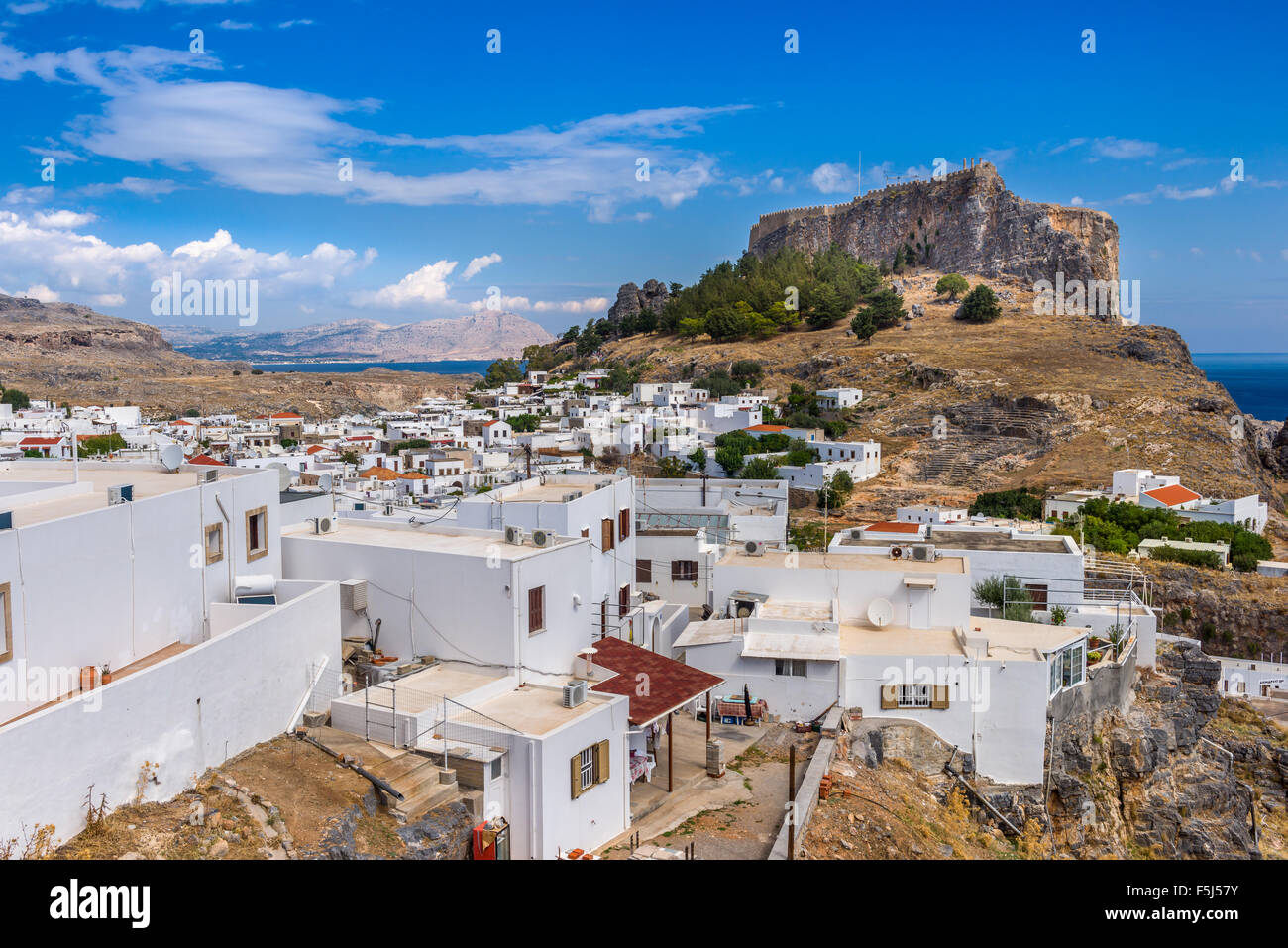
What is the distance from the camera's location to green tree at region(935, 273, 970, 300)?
7325 cm

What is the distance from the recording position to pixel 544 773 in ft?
27.6

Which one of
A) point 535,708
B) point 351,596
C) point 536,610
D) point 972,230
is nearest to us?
point 535,708

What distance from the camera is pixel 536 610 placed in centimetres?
1075

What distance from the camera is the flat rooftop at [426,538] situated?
443 inches

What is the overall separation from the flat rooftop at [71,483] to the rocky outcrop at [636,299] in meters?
77.4

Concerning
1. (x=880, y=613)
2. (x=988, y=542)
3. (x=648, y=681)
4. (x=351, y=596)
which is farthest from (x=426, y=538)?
(x=988, y=542)

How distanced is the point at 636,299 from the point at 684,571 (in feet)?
247

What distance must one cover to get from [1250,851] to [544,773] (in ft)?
47.9

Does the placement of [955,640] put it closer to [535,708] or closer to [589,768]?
[589,768]

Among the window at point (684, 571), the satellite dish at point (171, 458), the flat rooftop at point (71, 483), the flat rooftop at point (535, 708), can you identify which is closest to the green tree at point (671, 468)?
the window at point (684, 571)

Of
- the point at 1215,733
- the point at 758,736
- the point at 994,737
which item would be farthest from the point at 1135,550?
the point at 758,736

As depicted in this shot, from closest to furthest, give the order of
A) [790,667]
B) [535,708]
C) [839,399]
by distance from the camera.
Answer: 1. [535,708]
2. [790,667]
3. [839,399]

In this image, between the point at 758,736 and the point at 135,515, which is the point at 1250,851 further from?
the point at 135,515

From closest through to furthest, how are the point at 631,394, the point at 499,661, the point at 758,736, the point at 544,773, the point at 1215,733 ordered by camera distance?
the point at 544,773 → the point at 499,661 → the point at 758,736 → the point at 1215,733 → the point at 631,394
